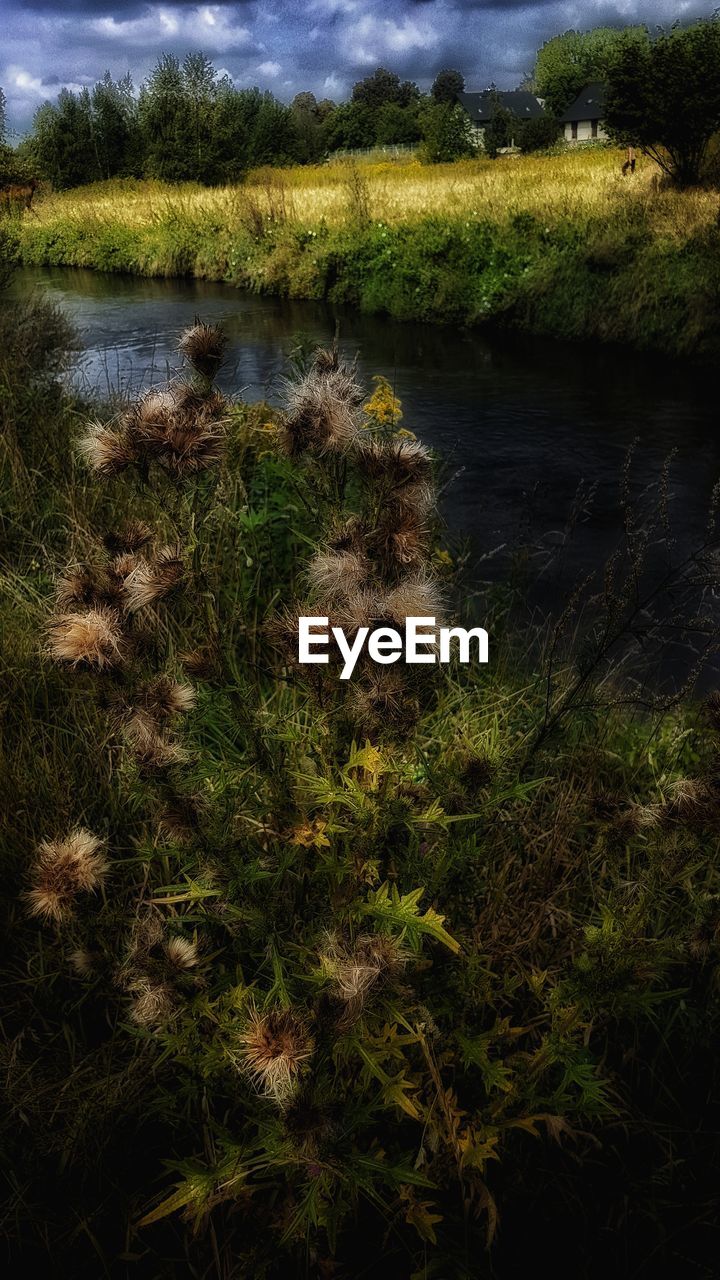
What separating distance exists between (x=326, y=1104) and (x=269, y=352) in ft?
37.5

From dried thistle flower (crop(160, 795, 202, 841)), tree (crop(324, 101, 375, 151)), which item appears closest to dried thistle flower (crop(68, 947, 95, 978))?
dried thistle flower (crop(160, 795, 202, 841))

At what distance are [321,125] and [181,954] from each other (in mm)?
89646

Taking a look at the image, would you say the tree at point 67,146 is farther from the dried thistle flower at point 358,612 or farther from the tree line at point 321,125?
the dried thistle flower at point 358,612

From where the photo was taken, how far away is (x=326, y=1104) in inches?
52.7

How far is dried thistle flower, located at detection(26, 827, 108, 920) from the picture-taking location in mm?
1478

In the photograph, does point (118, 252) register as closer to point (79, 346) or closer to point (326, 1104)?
point (79, 346)

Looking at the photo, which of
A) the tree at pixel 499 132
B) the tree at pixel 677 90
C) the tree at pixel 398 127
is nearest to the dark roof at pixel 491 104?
the tree at pixel 398 127

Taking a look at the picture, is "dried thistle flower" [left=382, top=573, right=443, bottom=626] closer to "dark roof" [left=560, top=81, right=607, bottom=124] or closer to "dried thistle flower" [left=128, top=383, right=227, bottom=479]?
"dried thistle flower" [left=128, top=383, right=227, bottom=479]

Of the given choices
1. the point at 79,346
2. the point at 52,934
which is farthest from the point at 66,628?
the point at 79,346

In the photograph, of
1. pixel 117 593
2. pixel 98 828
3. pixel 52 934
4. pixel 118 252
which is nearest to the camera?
pixel 117 593

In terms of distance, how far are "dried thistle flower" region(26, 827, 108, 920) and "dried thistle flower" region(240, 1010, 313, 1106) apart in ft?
1.65

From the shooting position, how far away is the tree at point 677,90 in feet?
47.7

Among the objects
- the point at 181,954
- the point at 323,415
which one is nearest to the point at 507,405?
the point at 323,415

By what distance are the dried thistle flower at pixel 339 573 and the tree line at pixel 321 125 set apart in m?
17.4
